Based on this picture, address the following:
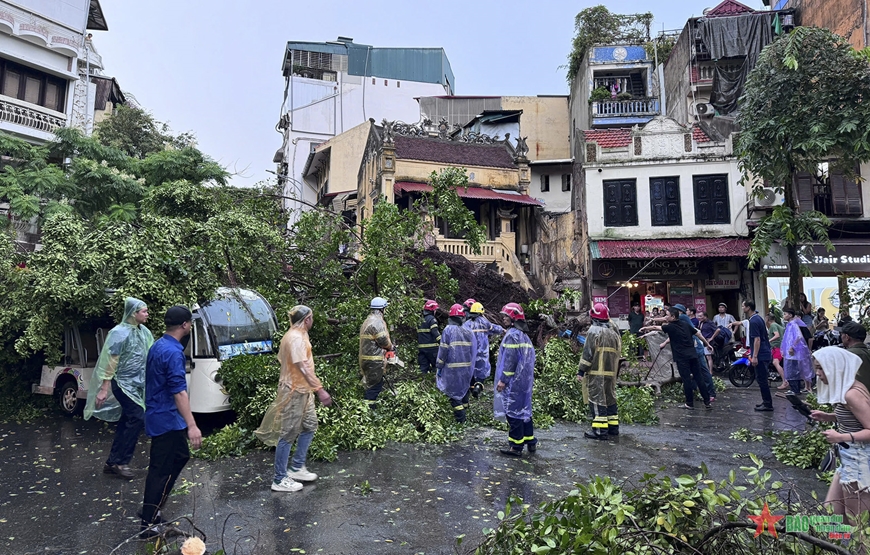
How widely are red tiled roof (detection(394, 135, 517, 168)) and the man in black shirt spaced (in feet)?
47.5

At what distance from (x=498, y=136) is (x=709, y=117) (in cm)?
902

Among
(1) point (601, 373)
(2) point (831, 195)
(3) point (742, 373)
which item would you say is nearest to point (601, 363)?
(1) point (601, 373)

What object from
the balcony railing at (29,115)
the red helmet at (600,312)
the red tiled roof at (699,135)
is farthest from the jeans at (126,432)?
the red tiled roof at (699,135)

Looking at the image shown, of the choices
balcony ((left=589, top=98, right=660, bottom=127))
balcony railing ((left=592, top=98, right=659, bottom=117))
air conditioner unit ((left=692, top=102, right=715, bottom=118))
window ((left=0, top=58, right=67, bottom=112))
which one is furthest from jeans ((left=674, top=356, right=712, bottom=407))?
window ((left=0, top=58, right=67, bottom=112))

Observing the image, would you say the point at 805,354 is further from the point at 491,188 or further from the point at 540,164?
the point at 540,164

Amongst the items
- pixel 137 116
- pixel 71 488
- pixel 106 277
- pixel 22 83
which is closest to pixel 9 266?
pixel 106 277

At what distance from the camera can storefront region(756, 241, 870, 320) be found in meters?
18.7

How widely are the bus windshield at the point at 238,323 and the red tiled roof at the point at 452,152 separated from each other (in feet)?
46.1

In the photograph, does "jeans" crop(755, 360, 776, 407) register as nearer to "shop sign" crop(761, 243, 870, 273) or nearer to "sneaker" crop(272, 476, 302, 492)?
"sneaker" crop(272, 476, 302, 492)

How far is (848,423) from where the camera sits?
3762 millimetres

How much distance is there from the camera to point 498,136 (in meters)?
27.0

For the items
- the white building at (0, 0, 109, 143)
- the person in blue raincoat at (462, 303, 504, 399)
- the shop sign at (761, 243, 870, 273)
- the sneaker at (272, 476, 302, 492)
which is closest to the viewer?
the sneaker at (272, 476, 302, 492)

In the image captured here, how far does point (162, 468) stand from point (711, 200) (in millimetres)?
20463

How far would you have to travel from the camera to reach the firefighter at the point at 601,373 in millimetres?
7672
